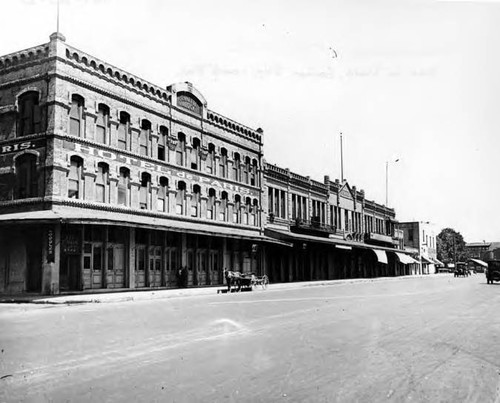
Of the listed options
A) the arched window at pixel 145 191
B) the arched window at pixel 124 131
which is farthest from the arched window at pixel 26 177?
the arched window at pixel 145 191

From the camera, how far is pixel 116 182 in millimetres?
A: 27625

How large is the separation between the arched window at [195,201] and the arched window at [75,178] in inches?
354

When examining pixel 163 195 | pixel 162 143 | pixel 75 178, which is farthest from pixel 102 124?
pixel 163 195

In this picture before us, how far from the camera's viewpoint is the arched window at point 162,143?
1239 inches

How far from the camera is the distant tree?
123m

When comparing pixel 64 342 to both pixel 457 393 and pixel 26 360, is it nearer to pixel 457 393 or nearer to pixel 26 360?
pixel 26 360

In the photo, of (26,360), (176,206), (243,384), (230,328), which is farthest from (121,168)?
(243,384)

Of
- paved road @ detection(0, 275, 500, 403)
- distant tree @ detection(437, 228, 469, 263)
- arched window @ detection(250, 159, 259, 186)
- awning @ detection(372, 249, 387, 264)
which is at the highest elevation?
arched window @ detection(250, 159, 259, 186)

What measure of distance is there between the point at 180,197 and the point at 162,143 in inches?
134

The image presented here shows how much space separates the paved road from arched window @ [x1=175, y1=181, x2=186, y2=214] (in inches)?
716

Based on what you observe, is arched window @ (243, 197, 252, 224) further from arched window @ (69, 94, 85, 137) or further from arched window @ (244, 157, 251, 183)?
arched window @ (69, 94, 85, 137)

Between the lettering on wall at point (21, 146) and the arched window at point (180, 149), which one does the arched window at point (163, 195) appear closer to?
the arched window at point (180, 149)

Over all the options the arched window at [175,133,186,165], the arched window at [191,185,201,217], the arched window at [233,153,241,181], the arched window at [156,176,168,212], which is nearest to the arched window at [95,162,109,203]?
the arched window at [156,176,168,212]

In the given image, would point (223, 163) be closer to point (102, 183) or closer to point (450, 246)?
point (102, 183)
